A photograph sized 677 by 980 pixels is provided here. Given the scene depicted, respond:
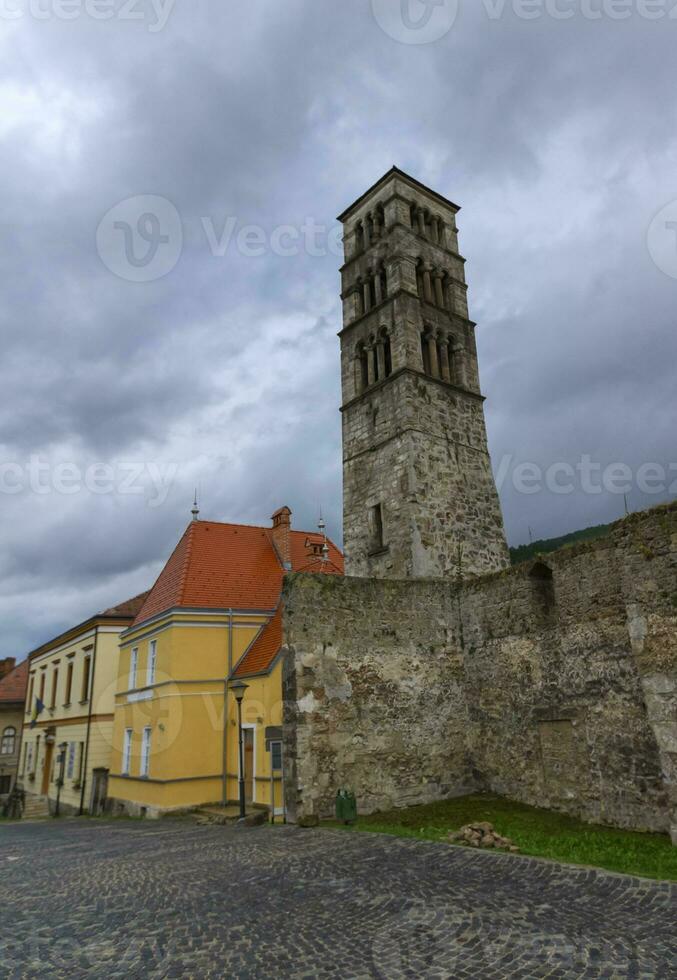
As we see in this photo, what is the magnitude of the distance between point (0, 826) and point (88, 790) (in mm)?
3430

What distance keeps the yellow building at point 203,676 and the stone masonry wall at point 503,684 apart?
379cm

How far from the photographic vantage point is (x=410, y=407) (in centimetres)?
1908

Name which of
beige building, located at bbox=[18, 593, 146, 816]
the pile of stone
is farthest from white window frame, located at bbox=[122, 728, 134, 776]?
the pile of stone

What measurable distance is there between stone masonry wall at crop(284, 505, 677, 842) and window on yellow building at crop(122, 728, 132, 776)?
42.6 feet

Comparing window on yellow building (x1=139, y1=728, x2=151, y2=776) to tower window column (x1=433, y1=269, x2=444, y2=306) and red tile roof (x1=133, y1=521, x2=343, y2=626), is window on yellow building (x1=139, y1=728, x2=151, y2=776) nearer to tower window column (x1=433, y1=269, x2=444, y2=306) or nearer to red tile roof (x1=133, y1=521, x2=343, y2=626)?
red tile roof (x1=133, y1=521, x2=343, y2=626)

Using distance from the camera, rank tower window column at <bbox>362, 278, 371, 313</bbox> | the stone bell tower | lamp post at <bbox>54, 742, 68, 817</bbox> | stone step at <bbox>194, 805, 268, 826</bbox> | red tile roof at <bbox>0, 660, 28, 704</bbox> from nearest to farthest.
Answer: stone step at <bbox>194, 805, 268, 826</bbox> → the stone bell tower → tower window column at <bbox>362, 278, 371, 313</bbox> → lamp post at <bbox>54, 742, 68, 817</bbox> → red tile roof at <bbox>0, 660, 28, 704</bbox>

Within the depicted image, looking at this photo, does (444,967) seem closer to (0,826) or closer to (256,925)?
(256,925)

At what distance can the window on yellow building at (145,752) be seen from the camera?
2170 centimetres

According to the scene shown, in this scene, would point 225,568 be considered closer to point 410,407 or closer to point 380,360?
point 380,360

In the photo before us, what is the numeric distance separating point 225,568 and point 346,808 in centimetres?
1313

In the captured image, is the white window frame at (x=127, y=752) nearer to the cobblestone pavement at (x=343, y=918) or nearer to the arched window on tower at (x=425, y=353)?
the cobblestone pavement at (x=343, y=918)

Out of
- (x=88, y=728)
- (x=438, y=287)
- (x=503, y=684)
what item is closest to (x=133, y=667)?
(x=88, y=728)

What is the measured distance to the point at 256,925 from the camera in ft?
22.6

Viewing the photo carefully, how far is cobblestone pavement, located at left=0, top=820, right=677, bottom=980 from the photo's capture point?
5.78m
